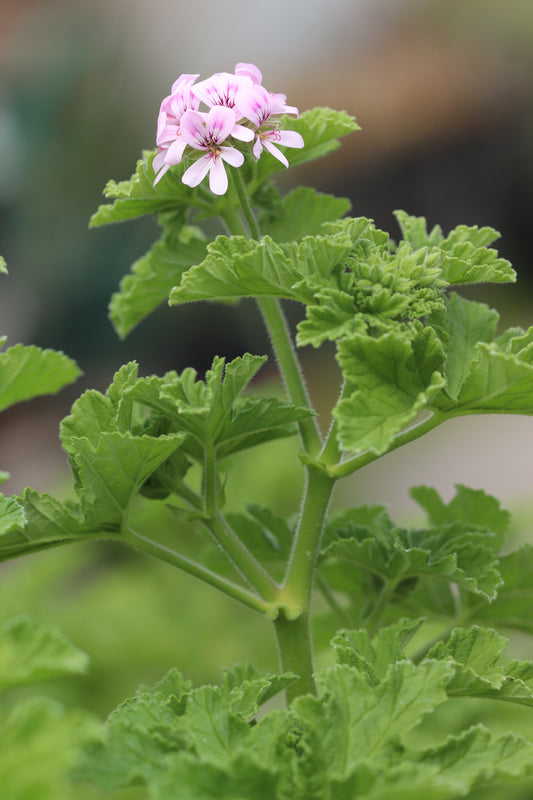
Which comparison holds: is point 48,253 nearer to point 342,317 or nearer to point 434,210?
point 434,210

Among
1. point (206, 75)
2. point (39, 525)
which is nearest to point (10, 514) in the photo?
point (39, 525)

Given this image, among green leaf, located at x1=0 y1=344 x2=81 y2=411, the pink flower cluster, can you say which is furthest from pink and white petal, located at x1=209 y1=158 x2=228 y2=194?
green leaf, located at x1=0 y1=344 x2=81 y2=411

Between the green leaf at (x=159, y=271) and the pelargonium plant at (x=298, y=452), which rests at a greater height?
the green leaf at (x=159, y=271)

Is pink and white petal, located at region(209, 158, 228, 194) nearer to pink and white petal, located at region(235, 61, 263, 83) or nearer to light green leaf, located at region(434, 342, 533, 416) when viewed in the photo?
pink and white petal, located at region(235, 61, 263, 83)

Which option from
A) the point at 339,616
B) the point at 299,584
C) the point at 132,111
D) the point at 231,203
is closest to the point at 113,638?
the point at 339,616

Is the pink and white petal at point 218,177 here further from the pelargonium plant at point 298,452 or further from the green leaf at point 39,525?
the green leaf at point 39,525

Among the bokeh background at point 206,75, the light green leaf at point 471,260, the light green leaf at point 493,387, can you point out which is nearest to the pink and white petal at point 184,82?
the light green leaf at point 471,260
